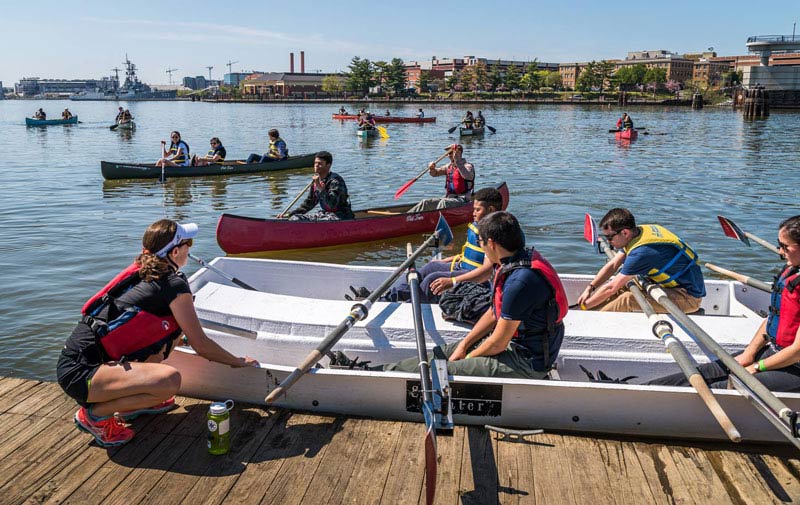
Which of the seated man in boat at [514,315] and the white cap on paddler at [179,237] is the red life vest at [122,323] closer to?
the white cap on paddler at [179,237]

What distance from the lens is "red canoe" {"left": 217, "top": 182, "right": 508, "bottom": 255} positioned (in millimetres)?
11125

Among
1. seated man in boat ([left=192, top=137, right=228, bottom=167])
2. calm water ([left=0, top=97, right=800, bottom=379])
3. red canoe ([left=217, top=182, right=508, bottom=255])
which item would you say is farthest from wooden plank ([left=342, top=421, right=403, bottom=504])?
seated man in boat ([left=192, top=137, right=228, bottom=167])

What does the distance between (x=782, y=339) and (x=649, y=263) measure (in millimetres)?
1502

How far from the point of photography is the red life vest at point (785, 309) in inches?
177

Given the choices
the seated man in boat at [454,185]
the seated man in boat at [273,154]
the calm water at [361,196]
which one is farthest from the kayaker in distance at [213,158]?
the seated man in boat at [454,185]

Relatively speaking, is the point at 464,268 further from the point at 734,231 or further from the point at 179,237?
the point at 734,231

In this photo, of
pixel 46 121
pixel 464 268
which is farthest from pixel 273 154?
pixel 46 121

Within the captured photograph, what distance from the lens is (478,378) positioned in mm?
4691

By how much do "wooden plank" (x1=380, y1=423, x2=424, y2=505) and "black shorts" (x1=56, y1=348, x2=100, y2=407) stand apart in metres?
2.11

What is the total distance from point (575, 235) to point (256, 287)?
874cm

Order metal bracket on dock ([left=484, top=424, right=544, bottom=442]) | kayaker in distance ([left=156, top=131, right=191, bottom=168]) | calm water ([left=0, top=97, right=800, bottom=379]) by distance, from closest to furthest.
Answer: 1. metal bracket on dock ([left=484, top=424, right=544, bottom=442])
2. calm water ([left=0, top=97, right=800, bottom=379])
3. kayaker in distance ([left=156, top=131, right=191, bottom=168])

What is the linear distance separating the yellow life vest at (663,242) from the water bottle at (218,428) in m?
3.92

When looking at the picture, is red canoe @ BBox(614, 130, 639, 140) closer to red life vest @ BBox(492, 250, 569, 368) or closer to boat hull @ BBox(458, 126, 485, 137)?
boat hull @ BBox(458, 126, 485, 137)

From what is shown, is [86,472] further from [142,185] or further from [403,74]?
[403,74]
